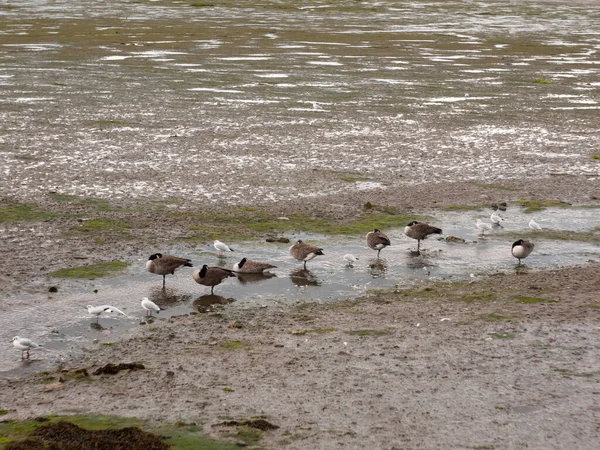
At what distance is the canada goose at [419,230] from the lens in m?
17.7

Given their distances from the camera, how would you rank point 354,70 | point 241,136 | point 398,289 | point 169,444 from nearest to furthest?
point 169,444 → point 398,289 → point 241,136 → point 354,70

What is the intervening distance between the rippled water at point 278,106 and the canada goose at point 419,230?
162 inches

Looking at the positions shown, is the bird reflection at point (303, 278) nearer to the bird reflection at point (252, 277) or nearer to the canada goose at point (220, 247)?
the bird reflection at point (252, 277)

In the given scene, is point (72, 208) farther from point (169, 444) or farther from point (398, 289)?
point (169, 444)

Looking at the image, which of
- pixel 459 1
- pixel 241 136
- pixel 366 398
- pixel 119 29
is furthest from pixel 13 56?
pixel 459 1

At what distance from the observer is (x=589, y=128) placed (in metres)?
29.4

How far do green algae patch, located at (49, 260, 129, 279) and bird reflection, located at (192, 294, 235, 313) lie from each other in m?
1.84

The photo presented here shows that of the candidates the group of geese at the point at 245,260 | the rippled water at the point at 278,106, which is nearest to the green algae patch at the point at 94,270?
the group of geese at the point at 245,260

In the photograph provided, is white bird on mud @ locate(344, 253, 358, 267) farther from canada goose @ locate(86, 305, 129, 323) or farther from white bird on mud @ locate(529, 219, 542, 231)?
canada goose @ locate(86, 305, 129, 323)

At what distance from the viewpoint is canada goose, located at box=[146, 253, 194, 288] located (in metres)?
15.8

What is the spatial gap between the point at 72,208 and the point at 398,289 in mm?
7555

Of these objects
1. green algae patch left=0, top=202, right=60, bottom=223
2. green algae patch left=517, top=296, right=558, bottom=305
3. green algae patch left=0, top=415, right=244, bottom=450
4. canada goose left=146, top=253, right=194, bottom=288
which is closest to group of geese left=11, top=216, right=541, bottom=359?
canada goose left=146, top=253, right=194, bottom=288

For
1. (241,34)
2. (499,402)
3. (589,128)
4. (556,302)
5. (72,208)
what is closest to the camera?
(499,402)

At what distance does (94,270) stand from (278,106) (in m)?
16.6
